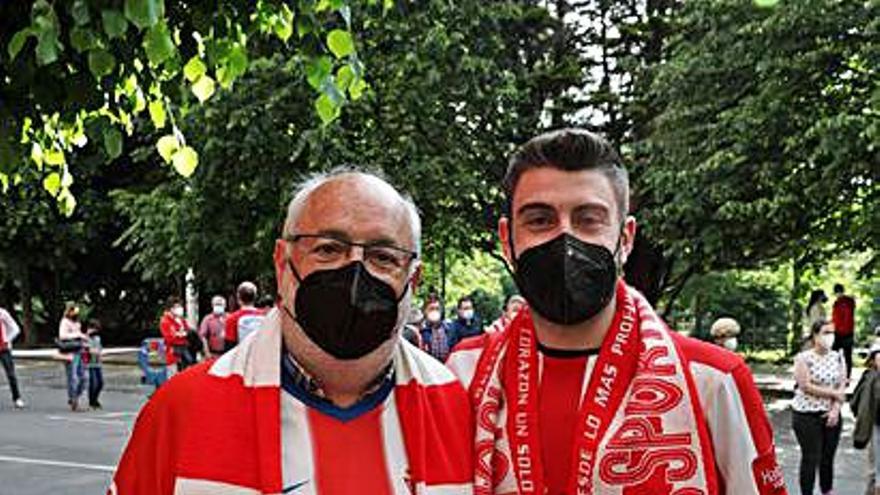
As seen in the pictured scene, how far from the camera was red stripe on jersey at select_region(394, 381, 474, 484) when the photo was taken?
2582mm

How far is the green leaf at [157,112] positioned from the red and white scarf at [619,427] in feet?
7.88

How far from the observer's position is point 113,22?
289 cm

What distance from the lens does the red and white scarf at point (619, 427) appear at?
97.2 inches

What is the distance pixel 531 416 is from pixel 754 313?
3401 cm

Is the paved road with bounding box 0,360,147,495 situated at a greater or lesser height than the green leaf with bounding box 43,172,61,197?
lesser

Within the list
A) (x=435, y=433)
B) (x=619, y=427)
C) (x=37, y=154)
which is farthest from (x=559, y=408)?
(x=37, y=154)

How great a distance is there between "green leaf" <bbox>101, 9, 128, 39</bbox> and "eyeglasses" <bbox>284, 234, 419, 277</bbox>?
0.77 m

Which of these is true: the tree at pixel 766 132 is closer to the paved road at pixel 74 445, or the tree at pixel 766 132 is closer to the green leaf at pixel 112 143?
the paved road at pixel 74 445

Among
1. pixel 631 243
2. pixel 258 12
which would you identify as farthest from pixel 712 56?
pixel 631 243

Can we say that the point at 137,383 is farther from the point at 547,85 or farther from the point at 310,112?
the point at 547,85

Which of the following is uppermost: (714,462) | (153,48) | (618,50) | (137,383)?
(618,50)

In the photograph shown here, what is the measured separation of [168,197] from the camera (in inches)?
856

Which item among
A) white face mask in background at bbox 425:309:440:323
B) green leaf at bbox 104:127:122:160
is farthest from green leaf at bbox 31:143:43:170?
white face mask in background at bbox 425:309:440:323

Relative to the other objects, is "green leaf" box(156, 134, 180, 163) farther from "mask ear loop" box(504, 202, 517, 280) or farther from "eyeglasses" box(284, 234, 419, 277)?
"mask ear loop" box(504, 202, 517, 280)
